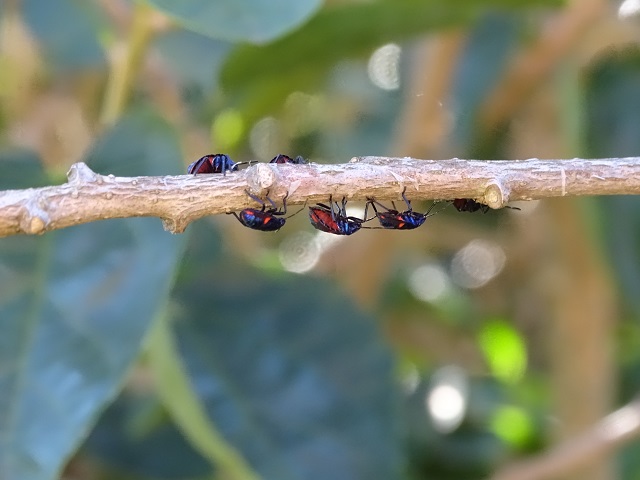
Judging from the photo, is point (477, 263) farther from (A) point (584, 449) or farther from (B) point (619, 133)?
(A) point (584, 449)

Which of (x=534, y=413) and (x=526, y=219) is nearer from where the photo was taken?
(x=534, y=413)

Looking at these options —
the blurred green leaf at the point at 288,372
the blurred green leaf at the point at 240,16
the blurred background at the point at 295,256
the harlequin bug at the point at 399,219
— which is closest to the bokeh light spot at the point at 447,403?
the blurred background at the point at 295,256

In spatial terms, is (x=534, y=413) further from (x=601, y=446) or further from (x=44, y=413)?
(x=44, y=413)

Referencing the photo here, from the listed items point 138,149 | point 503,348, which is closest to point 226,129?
point 138,149

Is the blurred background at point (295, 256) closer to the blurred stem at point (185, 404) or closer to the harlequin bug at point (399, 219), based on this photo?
the blurred stem at point (185, 404)

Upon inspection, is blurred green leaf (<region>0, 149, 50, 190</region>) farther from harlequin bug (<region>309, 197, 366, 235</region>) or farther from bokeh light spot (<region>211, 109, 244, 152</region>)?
bokeh light spot (<region>211, 109, 244, 152</region>)

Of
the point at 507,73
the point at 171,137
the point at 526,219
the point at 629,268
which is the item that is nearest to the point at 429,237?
the point at 526,219

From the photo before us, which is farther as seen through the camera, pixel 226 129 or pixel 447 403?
pixel 447 403
